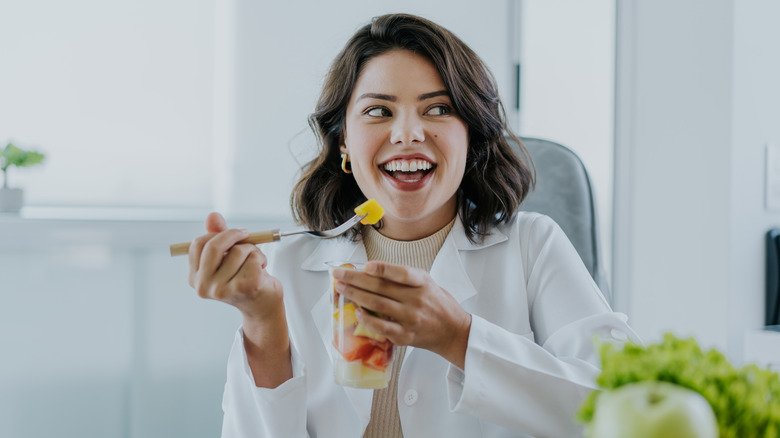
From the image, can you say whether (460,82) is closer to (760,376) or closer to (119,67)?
(760,376)

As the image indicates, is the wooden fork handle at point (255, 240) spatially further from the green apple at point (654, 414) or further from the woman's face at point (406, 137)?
the green apple at point (654, 414)

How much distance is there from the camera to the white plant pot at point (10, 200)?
2.02 metres

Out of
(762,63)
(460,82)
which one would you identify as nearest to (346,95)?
(460,82)

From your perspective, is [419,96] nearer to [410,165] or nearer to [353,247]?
[410,165]

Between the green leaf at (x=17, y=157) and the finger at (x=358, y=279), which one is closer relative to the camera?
the finger at (x=358, y=279)

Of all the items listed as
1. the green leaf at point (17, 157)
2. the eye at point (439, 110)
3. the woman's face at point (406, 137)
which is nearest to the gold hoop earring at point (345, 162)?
the woman's face at point (406, 137)

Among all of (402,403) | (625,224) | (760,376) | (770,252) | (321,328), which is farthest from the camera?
(625,224)

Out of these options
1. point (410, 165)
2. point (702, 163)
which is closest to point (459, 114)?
point (410, 165)

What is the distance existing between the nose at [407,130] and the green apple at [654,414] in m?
0.85

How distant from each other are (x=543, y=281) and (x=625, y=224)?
1700 mm

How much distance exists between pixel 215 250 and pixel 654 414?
0.69 metres

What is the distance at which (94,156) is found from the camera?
228 centimetres

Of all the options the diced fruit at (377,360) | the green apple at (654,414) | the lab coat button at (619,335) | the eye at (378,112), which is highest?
the eye at (378,112)

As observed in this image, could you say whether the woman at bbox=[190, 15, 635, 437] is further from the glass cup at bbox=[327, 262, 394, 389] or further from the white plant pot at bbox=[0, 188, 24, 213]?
the white plant pot at bbox=[0, 188, 24, 213]
